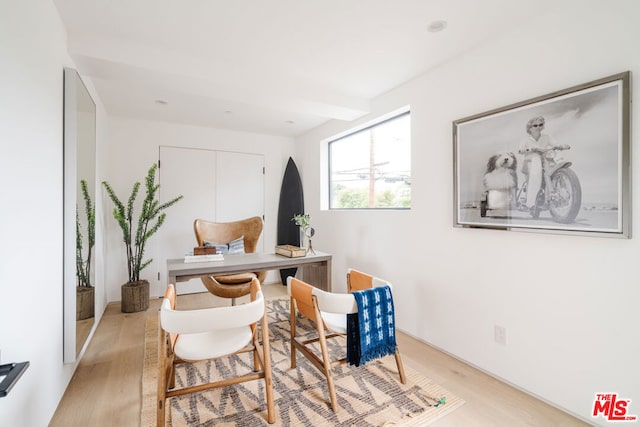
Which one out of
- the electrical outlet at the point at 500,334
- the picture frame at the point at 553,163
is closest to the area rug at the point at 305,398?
the electrical outlet at the point at 500,334

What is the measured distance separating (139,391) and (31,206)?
52.0 inches

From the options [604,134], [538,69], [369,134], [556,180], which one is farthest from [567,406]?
[369,134]

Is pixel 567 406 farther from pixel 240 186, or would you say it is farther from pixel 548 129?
pixel 240 186

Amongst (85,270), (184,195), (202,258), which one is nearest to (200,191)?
(184,195)

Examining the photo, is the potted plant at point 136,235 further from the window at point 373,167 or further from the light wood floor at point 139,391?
the window at point 373,167

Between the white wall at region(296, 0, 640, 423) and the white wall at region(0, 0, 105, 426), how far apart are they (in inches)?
99.4

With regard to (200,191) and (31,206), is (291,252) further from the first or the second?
(200,191)

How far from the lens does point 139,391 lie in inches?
75.8

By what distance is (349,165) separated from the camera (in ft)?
12.6

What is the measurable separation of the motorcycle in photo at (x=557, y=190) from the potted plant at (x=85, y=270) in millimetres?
2901

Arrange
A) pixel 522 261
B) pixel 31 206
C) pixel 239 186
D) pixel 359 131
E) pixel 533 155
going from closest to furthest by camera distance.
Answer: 1. pixel 31 206
2. pixel 533 155
3. pixel 522 261
4. pixel 359 131
5. pixel 239 186

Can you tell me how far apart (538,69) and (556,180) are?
70 centimetres

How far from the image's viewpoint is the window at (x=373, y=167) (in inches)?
118

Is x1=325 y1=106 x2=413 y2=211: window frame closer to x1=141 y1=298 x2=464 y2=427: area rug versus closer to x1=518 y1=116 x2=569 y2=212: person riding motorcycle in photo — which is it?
x1=518 y1=116 x2=569 y2=212: person riding motorcycle in photo
